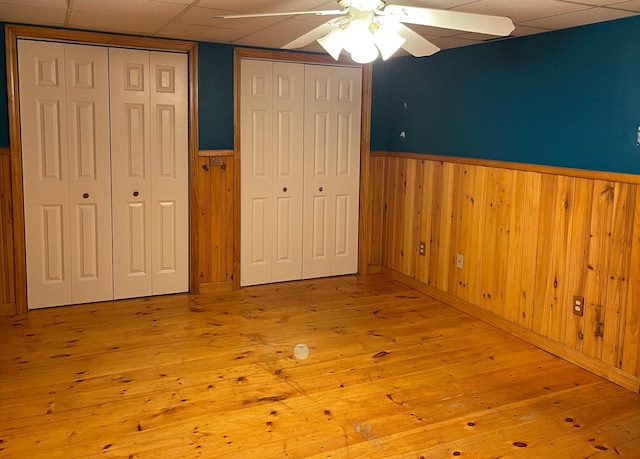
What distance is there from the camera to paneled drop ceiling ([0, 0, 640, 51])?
3.27 metres

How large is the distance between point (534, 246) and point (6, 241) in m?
3.85

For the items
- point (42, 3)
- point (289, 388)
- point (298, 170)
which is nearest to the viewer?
point (289, 388)

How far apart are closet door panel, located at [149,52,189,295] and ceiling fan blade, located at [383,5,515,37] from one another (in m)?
2.75

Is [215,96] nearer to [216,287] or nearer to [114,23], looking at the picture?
[114,23]

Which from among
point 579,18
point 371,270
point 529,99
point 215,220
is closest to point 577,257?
point 529,99

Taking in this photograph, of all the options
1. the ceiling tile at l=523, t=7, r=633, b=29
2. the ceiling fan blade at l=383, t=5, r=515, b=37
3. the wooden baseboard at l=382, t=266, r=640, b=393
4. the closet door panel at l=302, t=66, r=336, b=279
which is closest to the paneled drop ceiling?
the ceiling tile at l=523, t=7, r=633, b=29

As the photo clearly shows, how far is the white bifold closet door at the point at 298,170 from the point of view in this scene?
210 inches

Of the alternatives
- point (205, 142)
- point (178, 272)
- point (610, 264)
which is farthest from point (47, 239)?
Result: point (610, 264)

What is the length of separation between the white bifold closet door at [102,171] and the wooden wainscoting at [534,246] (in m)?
2.10

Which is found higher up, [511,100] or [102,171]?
[511,100]

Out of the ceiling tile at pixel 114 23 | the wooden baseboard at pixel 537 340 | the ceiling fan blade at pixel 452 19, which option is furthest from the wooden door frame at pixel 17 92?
the ceiling fan blade at pixel 452 19

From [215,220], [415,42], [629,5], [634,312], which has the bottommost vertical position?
[634,312]

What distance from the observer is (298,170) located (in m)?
5.56

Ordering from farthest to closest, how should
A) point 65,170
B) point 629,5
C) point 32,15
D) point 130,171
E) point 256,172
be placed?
point 256,172, point 130,171, point 65,170, point 32,15, point 629,5
